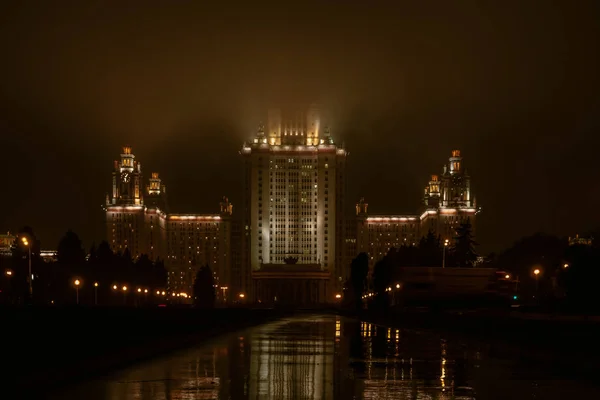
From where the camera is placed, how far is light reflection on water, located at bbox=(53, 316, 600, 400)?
72.0 ft

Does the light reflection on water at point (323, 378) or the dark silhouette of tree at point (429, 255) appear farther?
the dark silhouette of tree at point (429, 255)

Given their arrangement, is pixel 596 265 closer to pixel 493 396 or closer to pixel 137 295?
pixel 493 396

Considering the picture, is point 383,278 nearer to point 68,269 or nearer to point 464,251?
point 464,251

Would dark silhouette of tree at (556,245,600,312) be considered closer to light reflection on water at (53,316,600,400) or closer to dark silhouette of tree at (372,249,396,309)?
light reflection on water at (53,316,600,400)

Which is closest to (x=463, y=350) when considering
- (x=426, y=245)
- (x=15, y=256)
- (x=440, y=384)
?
(x=440, y=384)

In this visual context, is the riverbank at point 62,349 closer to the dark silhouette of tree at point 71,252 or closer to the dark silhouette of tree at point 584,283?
the dark silhouette of tree at point 584,283

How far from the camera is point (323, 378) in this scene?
84.9ft

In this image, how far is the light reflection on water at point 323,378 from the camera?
72.0 ft

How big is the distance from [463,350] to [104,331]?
1919 centimetres

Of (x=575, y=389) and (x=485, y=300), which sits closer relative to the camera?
(x=575, y=389)

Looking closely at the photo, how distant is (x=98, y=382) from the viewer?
82.0ft

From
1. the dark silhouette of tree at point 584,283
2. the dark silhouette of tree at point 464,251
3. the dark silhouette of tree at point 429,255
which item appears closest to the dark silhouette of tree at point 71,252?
the dark silhouette of tree at point 429,255

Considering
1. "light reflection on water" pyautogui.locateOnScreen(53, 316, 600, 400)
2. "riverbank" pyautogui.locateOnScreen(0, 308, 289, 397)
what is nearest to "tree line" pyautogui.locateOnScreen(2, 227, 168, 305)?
"riverbank" pyautogui.locateOnScreen(0, 308, 289, 397)

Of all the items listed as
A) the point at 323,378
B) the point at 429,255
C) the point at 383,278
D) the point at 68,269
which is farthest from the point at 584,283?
the point at 68,269
